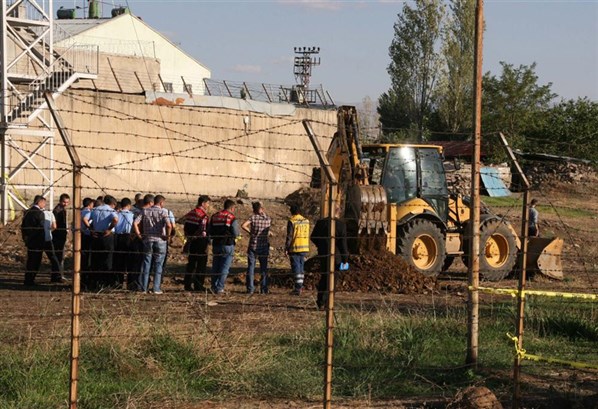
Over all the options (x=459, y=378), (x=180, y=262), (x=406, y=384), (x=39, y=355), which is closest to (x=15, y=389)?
(x=39, y=355)

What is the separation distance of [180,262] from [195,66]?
1274 inches

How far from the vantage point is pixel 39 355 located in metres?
9.30

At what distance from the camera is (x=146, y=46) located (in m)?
49.7

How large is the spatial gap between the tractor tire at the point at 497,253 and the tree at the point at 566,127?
26117 millimetres

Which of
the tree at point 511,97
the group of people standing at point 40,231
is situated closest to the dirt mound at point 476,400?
the group of people standing at point 40,231

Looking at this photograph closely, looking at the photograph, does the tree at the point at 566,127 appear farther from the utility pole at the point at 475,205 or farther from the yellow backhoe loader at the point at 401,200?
the utility pole at the point at 475,205

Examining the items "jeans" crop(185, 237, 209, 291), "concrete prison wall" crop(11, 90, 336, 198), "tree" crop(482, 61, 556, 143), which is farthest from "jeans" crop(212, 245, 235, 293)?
"tree" crop(482, 61, 556, 143)

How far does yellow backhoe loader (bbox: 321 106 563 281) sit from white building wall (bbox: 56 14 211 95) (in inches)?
1065

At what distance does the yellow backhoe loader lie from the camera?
17891 millimetres

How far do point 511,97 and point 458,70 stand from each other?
467 centimetres

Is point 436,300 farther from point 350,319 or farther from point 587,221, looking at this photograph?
point 587,221

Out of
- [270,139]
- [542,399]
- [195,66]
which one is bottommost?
[542,399]

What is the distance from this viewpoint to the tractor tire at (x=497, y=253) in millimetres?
20000

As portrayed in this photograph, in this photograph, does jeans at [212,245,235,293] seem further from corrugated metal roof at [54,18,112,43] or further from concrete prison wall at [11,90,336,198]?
corrugated metal roof at [54,18,112,43]
